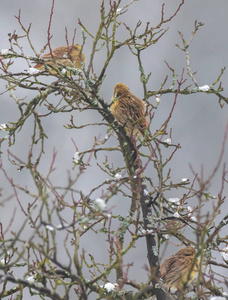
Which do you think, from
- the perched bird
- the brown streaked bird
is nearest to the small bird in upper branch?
the perched bird

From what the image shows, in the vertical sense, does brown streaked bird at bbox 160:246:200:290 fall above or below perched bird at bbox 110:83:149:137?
below

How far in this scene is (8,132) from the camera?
778cm

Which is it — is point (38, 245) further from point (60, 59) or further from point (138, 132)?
point (60, 59)

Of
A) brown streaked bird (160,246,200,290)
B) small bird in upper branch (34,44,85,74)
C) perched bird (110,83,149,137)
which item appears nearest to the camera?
small bird in upper branch (34,44,85,74)

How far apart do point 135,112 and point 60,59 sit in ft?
11.3

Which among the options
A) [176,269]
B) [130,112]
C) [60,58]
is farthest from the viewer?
[60,58]

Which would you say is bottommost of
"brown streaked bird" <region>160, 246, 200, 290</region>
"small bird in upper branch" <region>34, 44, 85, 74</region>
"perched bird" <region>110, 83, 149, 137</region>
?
"brown streaked bird" <region>160, 246, 200, 290</region>

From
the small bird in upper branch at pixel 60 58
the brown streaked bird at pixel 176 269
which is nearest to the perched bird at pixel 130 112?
the small bird in upper branch at pixel 60 58

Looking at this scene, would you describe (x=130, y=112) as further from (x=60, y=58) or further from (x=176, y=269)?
(x=60, y=58)

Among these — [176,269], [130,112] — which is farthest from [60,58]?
[176,269]

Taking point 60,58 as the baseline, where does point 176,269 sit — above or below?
below

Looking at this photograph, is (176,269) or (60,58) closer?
(176,269)

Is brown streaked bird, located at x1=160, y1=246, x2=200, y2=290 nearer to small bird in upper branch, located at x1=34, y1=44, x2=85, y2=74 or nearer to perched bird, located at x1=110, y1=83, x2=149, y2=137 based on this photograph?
perched bird, located at x1=110, y1=83, x2=149, y2=137

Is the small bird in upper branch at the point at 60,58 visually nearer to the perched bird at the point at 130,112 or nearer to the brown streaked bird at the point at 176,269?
the perched bird at the point at 130,112
